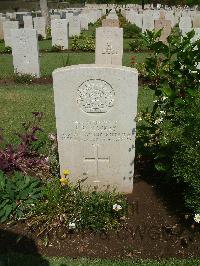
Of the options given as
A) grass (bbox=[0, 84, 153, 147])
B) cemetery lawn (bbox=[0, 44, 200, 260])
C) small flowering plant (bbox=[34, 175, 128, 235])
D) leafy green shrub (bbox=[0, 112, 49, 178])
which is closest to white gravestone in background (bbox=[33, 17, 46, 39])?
grass (bbox=[0, 84, 153, 147])

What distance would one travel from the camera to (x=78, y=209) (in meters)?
4.27

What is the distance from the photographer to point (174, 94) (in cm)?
444

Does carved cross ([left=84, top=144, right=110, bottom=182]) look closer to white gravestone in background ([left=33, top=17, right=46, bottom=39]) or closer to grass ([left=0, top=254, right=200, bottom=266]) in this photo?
grass ([left=0, top=254, right=200, bottom=266])

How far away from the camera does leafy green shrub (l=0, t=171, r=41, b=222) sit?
14.2ft

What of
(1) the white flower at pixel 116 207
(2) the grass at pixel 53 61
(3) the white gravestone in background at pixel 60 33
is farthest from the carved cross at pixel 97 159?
(3) the white gravestone in background at pixel 60 33

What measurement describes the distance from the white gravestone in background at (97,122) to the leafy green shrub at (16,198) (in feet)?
1.66

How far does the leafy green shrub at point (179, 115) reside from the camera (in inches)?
154

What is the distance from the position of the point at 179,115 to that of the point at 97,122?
916 millimetres

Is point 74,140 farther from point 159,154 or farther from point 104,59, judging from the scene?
point 104,59

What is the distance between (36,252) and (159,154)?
68.3 inches

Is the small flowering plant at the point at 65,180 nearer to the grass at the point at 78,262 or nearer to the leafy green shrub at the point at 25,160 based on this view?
the leafy green shrub at the point at 25,160

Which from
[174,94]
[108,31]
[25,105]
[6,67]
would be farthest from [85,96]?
[6,67]

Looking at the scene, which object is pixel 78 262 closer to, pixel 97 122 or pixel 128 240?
pixel 128 240

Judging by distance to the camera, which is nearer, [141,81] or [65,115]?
[65,115]
